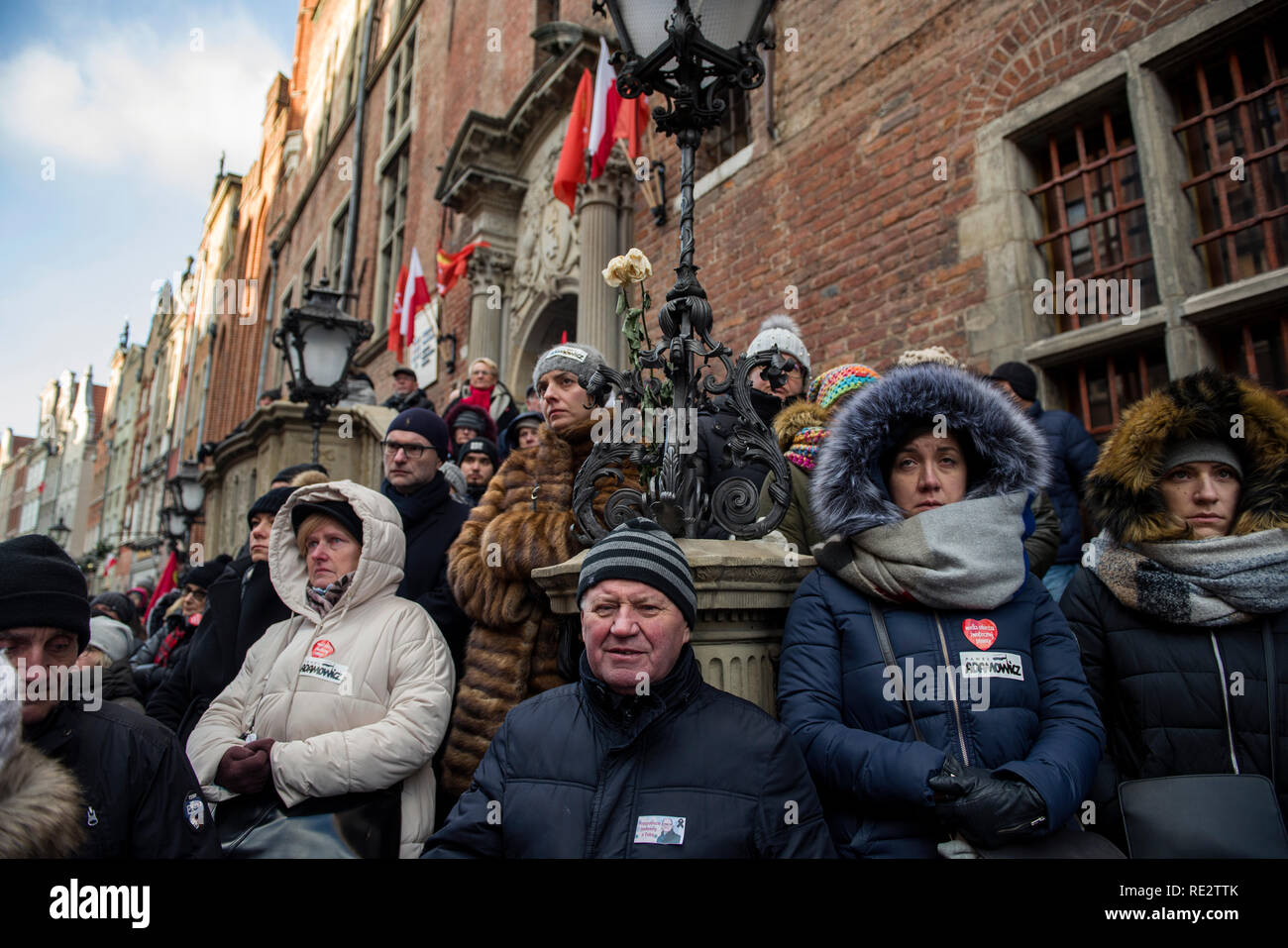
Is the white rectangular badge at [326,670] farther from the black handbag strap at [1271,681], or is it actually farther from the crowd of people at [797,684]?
the black handbag strap at [1271,681]

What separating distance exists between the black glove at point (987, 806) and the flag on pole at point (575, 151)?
21.9ft

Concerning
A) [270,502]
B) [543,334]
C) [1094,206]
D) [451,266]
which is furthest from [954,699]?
[451,266]

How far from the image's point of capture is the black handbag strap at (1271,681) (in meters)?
1.89

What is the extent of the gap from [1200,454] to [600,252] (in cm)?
729

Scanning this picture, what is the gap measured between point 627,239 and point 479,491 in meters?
5.25

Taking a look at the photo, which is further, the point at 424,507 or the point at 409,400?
the point at 409,400

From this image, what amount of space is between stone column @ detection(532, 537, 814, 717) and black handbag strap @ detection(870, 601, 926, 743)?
0.30m

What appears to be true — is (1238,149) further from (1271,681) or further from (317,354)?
(317,354)

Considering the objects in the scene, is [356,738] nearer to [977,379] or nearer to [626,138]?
[977,379]

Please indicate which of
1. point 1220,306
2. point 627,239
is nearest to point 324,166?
point 627,239

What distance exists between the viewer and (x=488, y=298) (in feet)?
38.4

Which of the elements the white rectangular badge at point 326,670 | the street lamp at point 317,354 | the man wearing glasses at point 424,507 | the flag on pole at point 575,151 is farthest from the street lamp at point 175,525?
the white rectangular badge at point 326,670

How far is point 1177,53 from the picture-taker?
4.31 metres
